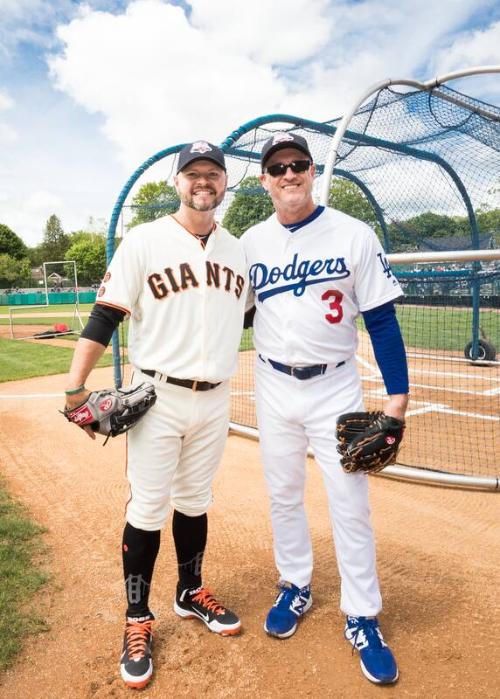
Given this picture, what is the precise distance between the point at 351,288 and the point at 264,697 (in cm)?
153

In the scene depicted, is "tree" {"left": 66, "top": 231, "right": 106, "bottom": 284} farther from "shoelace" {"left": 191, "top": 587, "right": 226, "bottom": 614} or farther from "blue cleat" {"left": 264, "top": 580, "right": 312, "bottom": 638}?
"blue cleat" {"left": 264, "top": 580, "right": 312, "bottom": 638}

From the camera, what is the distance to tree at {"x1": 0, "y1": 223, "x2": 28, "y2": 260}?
63.2 meters

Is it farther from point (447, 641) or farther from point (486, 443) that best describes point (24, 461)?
point (486, 443)

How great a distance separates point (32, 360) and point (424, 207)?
23.2 feet

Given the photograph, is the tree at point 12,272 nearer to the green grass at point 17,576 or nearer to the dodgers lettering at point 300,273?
the green grass at point 17,576

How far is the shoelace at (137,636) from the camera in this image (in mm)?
1950

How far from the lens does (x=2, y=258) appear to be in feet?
182

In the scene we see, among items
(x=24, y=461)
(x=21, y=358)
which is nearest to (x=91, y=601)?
(x=24, y=461)

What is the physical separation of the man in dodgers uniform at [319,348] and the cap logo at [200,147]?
0.26 meters

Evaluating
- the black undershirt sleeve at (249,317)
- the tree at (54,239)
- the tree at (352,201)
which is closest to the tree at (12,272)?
the tree at (54,239)

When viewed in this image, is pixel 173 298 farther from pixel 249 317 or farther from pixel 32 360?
pixel 32 360

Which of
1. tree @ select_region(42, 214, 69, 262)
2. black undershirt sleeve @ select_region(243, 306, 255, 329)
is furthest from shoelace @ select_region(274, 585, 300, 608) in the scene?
tree @ select_region(42, 214, 69, 262)

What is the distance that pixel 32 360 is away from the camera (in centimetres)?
938

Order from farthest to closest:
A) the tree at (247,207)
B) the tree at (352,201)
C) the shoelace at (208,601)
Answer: the tree at (352,201) → the tree at (247,207) → the shoelace at (208,601)
